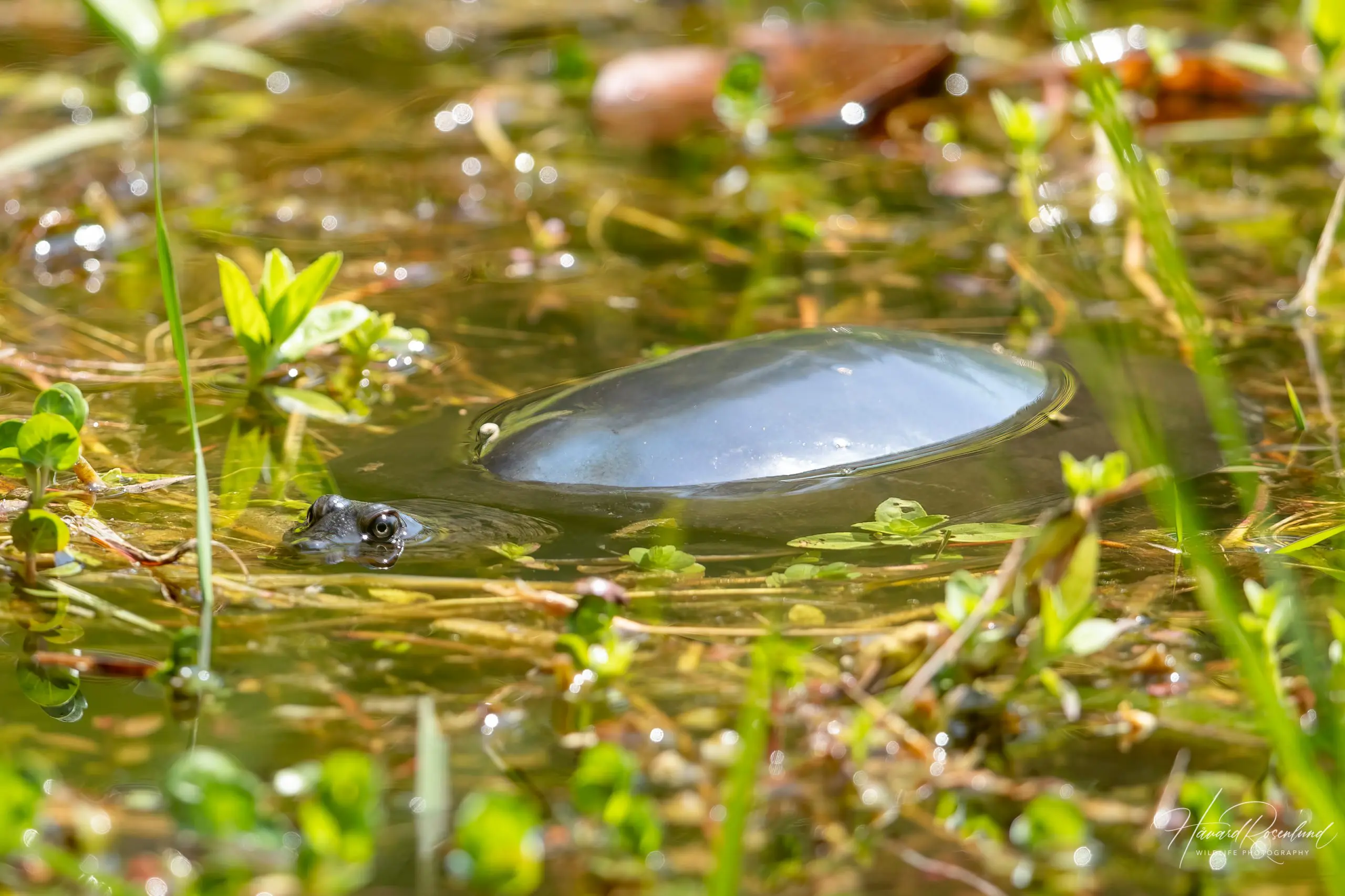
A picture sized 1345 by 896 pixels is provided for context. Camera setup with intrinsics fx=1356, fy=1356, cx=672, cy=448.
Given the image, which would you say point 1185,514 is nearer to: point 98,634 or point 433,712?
point 433,712

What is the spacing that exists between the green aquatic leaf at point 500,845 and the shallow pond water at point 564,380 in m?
0.04

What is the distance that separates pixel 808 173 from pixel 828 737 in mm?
2691

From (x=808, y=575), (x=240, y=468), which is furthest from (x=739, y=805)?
(x=240, y=468)

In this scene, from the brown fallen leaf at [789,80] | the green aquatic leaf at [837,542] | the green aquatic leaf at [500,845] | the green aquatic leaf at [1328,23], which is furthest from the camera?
the brown fallen leaf at [789,80]

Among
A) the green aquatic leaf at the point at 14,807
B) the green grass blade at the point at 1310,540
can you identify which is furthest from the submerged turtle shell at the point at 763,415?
the green aquatic leaf at the point at 14,807

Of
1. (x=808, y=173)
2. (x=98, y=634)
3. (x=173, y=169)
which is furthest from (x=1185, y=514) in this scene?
(x=173, y=169)

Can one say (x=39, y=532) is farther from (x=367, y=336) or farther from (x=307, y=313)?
(x=367, y=336)

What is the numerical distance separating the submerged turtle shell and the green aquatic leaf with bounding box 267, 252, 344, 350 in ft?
1.04

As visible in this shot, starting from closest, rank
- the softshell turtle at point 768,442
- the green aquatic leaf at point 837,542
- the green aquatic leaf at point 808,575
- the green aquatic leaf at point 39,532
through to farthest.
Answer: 1. the green aquatic leaf at point 39,532
2. the green aquatic leaf at point 808,575
3. the green aquatic leaf at point 837,542
4. the softshell turtle at point 768,442

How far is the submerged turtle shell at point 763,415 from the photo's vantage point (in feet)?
6.75

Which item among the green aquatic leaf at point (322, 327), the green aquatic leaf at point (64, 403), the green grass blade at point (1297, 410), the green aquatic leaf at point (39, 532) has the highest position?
the green aquatic leaf at point (64, 403)

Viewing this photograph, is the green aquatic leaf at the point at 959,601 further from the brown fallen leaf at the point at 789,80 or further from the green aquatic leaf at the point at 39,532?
the brown fallen leaf at the point at 789,80

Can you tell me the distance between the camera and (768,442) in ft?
6.87

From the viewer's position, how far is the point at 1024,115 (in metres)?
3.15
